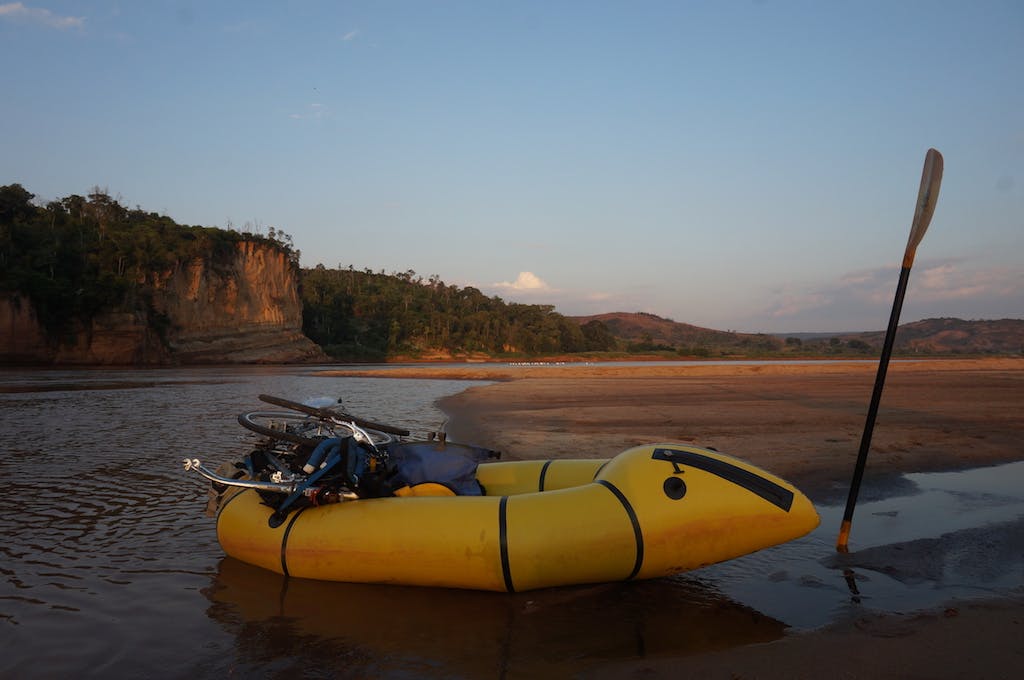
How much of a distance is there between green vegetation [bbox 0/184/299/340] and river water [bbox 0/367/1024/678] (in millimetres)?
43513

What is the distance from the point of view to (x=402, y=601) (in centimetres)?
413

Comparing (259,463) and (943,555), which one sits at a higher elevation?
(259,463)

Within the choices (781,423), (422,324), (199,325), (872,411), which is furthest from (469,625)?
(422,324)

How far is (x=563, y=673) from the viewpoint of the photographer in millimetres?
3078

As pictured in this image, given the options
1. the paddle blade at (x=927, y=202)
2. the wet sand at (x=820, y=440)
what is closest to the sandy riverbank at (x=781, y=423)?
the wet sand at (x=820, y=440)

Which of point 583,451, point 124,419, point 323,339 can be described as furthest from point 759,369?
point 323,339

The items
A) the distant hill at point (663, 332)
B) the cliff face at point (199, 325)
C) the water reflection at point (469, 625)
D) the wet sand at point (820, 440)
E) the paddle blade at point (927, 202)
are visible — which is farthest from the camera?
the distant hill at point (663, 332)

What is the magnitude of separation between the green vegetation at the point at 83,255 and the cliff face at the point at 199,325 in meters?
0.77

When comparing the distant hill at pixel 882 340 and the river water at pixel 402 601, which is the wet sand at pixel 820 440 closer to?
the river water at pixel 402 601

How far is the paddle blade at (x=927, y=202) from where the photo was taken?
4.51m

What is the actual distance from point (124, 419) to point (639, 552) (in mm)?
13222

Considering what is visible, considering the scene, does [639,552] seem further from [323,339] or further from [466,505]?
[323,339]

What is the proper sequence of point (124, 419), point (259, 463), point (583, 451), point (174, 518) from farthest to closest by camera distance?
point (124, 419)
point (583, 451)
point (174, 518)
point (259, 463)

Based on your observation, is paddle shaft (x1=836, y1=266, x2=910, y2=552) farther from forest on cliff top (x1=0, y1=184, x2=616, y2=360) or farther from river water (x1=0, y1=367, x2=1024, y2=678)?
forest on cliff top (x1=0, y1=184, x2=616, y2=360)
